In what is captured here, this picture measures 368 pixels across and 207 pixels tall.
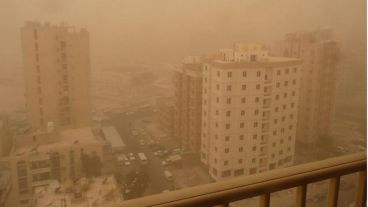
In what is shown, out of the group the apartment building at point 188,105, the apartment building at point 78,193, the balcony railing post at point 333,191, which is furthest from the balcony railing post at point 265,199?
the apartment building at point 188,105

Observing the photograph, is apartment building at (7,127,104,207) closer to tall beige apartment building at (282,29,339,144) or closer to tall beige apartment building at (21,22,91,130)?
tall beige apartment building at (21,22,91,130)

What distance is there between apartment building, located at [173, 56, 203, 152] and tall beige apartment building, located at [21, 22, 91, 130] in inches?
15.4

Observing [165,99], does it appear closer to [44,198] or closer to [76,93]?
[76,93]

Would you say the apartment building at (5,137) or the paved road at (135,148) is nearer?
the apartment building at (5,137)

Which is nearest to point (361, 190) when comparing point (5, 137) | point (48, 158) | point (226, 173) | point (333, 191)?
point (333, 191)

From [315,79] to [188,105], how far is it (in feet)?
2.06

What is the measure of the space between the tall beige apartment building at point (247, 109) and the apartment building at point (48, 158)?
1.58 ft

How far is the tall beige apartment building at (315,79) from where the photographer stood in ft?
5.64

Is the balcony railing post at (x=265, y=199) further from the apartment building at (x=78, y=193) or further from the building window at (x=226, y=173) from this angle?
the building window at (x=226, y=173)

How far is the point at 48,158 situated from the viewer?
1.34 meters

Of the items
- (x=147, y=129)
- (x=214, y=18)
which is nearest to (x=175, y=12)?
(x=214, y=18)

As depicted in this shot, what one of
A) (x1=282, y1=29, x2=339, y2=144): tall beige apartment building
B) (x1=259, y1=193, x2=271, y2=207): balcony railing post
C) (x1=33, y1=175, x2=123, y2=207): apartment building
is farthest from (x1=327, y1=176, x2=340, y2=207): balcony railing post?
(x1=282, y1=29, x2=339, y2=144): tall beige apartment building

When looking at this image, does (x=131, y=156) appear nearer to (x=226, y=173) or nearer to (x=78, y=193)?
(x=78, y=193)

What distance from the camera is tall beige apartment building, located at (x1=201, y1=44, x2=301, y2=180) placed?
1508 millimetres
